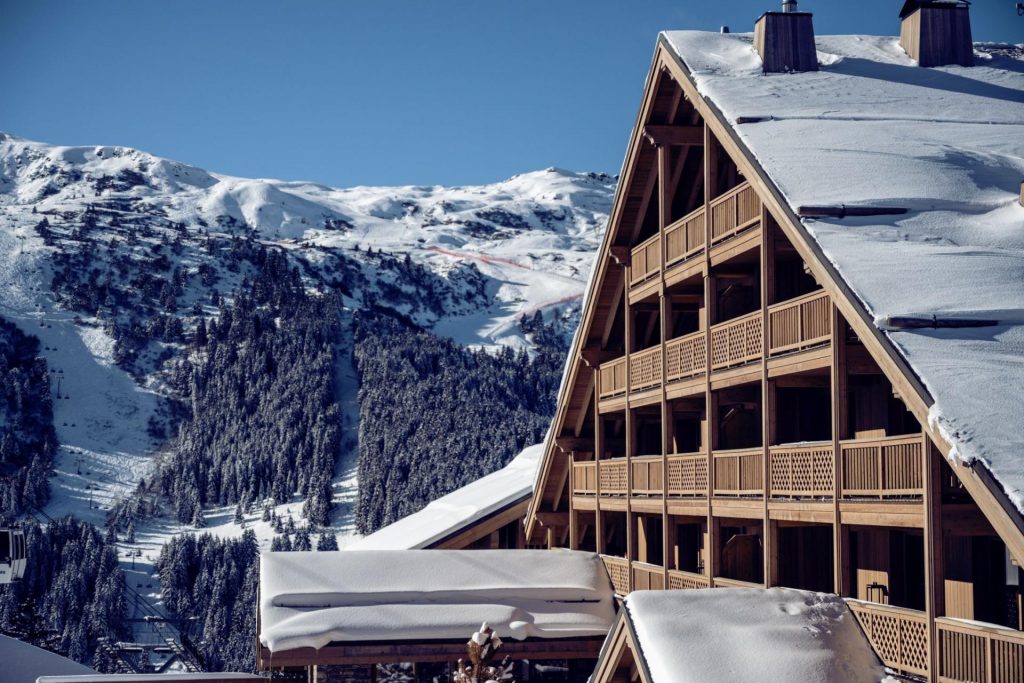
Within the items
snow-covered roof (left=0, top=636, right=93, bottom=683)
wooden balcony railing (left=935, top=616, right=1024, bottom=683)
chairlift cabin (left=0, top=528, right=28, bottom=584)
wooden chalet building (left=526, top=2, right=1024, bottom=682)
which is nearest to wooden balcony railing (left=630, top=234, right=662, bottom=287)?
wooden chalet building (left=526, top=2, right=1024, bottom=682)

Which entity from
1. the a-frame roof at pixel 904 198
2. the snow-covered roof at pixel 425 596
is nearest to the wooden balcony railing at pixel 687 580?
the snow-covered roof at pixel 425 596

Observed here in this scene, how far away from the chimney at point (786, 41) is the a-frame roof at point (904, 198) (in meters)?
0.34

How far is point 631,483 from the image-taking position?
90.0 feet

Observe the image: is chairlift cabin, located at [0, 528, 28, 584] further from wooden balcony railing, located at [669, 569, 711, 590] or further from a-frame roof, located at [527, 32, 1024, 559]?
wooden balcony railing, located at [669, 569, 711, 590]

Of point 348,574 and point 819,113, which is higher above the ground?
point 819,113

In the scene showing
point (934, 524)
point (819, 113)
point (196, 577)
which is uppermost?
point (819, 113)

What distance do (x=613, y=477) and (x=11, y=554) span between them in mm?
20820

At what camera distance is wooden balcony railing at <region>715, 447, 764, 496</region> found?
2116 centimetres

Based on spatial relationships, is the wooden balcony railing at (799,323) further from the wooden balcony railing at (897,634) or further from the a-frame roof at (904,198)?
the wooden balcony railing at (897,634)

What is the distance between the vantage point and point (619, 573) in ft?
89.1

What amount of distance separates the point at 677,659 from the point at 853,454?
12.2 ft

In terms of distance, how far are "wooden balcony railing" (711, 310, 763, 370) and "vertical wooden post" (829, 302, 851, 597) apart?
300cm

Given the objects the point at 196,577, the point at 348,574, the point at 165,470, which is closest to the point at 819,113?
the point at 348,574

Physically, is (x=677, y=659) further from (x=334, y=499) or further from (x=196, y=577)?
(x=334, y=499)
